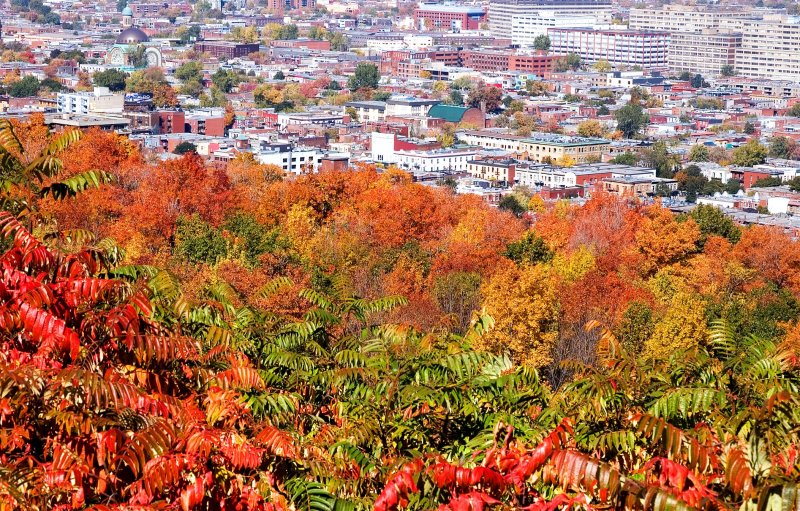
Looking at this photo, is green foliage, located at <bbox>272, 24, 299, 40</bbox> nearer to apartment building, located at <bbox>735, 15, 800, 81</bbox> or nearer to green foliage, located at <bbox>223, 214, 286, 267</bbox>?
apartment building, located at <bbox>735, 15, 800, 81</bbox>

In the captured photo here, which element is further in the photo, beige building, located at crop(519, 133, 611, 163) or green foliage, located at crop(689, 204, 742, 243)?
beige building, located at crop(519, 133, 611, 163)

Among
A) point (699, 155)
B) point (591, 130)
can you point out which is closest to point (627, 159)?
point (699, 155)

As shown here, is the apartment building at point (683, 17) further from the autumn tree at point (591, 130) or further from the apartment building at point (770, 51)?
→ the autumn tree at point (591, 130)

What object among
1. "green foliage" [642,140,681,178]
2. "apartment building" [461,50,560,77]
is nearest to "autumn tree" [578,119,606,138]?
"green foliage" [642,140,681,178]

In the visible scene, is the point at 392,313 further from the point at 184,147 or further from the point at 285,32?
the point at 285,32

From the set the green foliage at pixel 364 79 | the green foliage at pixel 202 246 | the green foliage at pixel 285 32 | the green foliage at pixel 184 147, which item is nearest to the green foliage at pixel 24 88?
the green foliage at pixel 364 79

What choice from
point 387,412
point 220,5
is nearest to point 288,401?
point 387,412
